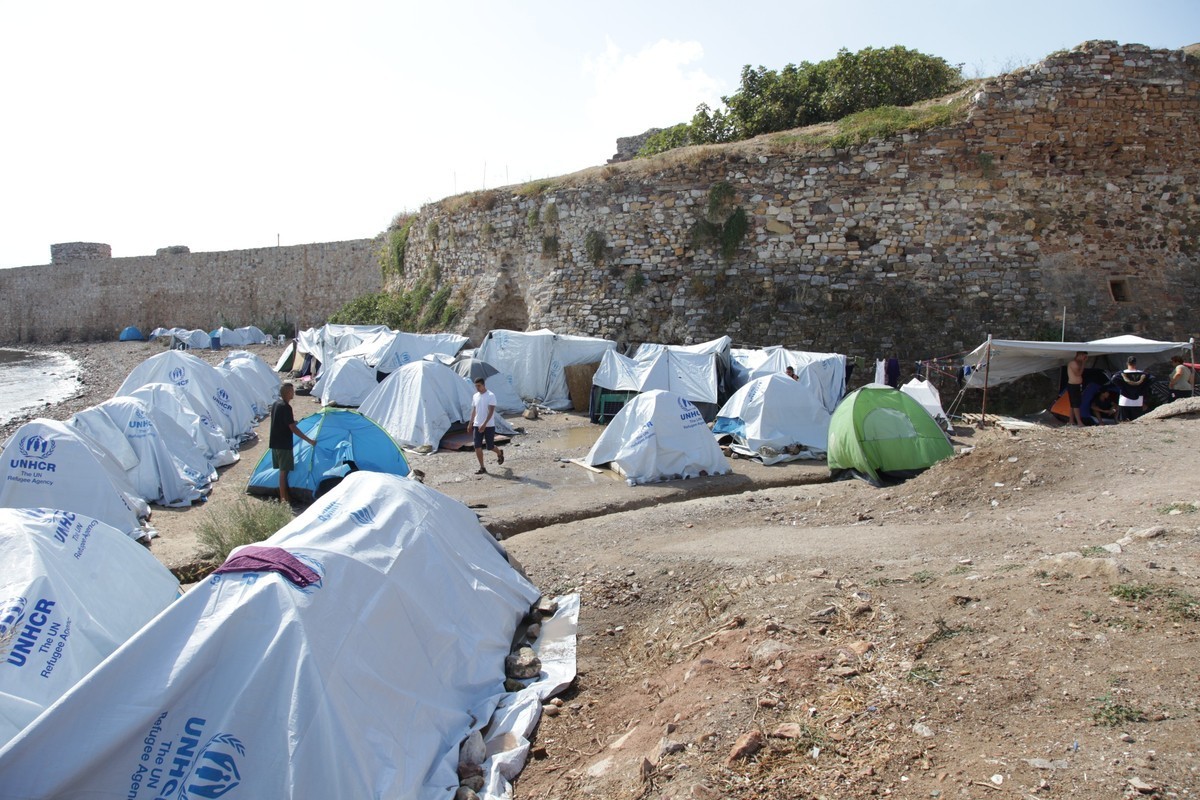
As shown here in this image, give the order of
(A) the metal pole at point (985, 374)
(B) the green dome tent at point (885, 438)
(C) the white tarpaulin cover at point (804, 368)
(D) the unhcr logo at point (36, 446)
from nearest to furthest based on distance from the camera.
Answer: (D) the unhcr logo at point (36, 446) < (B) the green dome tent at point (885, 438) < (A) the metal pole at point (985, 374) < (C) the white tarpaulin cover at point (804, 368)

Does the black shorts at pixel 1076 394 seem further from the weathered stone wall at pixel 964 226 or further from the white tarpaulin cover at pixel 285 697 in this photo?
the white tarpaulin cover at pixel 285 697

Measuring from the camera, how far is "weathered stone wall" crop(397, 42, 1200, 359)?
1516 centimetres

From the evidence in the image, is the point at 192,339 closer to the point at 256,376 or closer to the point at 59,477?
the point at 256,376

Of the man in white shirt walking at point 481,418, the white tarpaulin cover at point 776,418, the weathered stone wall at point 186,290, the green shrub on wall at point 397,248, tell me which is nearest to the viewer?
the man in white shirt walking at point 481,418

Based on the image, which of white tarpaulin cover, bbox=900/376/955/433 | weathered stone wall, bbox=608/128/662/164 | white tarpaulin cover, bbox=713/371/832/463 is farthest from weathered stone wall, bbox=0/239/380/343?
white tarpaulin cover, bbox=900/376/955/433

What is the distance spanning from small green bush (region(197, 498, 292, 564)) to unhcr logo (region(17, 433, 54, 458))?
188 centimetres

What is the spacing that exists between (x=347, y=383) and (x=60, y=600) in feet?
41.9

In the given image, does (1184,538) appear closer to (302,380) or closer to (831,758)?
(831,758)

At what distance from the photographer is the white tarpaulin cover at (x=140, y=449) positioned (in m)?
9.61

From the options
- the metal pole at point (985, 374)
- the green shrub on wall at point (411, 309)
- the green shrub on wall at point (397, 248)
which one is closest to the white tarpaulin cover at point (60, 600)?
the metal pole at point (985, 374)

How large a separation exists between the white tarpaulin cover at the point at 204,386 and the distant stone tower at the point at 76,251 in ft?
117

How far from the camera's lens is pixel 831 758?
321 cm

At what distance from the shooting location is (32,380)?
30.9 meters

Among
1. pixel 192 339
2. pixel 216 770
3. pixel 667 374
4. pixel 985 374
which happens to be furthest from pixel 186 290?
pixel 216 770
